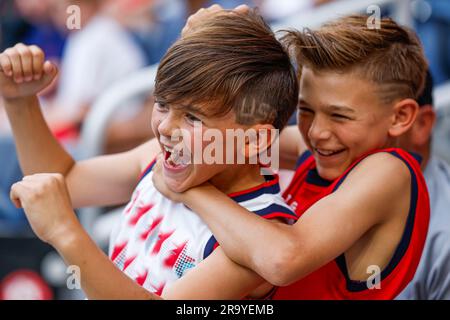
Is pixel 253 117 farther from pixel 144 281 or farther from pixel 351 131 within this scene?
pixel 144 281

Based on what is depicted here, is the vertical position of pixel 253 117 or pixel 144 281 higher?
pixel 253 117

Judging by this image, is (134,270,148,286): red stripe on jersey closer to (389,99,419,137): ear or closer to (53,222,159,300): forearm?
(53,222,159,300): forearm

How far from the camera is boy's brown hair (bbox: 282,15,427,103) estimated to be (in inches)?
68.1

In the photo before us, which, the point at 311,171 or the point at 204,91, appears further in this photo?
the point at 311,171

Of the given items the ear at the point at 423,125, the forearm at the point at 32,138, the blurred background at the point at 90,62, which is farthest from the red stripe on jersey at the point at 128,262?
the blurred background at the point at 90,62

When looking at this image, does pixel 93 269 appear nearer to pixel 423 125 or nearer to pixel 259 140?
pixel 259 140

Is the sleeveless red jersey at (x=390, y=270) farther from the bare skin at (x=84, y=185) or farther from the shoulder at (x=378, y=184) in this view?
the bare skin at (x=84, y=185)

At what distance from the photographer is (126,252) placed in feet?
5.73

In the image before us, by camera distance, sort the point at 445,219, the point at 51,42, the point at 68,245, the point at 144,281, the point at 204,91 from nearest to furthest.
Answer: the point at 68,245, the point at 204,91, the point at 144,281, the point at 445,219, the point at 51,42

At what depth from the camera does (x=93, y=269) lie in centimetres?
143

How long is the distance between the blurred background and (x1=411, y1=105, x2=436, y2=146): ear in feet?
2.80

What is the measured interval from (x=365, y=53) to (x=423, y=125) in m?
0.58

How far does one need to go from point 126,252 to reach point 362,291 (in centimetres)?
51

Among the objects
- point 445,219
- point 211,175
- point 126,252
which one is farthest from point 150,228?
point 445,219
